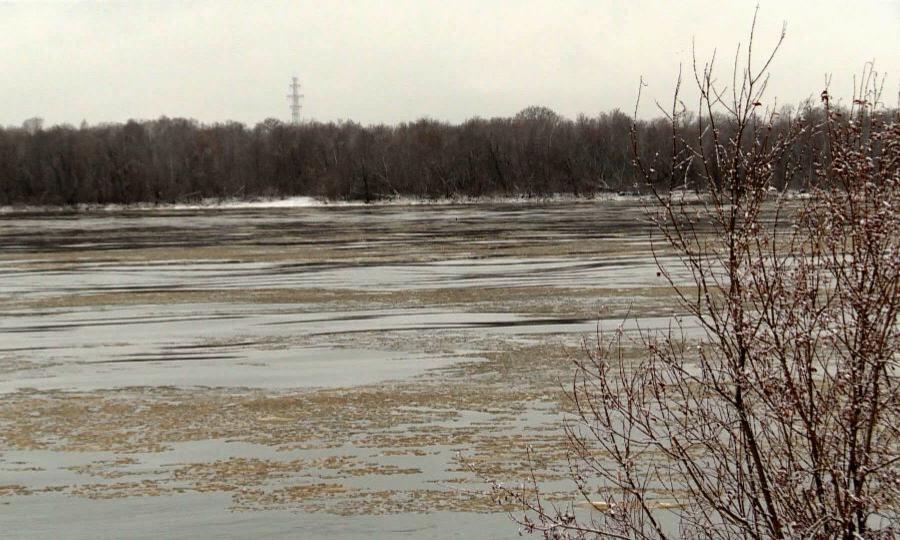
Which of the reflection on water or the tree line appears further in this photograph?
the tree line

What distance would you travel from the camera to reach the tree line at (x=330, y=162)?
4518 inches

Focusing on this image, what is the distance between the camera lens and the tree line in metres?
115

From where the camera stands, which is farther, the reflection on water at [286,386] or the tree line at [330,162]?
the tree line at [330,162]

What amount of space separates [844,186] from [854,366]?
1005mm

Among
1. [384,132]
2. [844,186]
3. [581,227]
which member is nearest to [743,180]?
[844,186]

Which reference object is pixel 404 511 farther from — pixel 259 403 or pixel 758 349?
pixel 259 403

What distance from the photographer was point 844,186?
6.68 metres

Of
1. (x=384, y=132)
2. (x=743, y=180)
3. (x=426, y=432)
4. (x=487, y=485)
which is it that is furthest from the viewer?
(x=384, y=132)

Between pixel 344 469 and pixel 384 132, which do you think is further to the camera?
pixel 384 132

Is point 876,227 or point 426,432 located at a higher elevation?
point 876,227

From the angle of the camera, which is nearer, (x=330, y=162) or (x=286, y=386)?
(x=286, y=386)

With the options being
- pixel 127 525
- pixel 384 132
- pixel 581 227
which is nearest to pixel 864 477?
pixel 127 525

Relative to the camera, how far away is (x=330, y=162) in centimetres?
12825

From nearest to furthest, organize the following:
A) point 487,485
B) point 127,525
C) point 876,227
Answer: point 876,227 < point 127,525 < point 487,485
